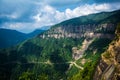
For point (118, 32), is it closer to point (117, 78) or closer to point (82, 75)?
point (117, 78)

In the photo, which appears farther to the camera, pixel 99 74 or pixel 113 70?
pixel 99 74

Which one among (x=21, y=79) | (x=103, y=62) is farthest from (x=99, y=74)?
(x=21, y=79)

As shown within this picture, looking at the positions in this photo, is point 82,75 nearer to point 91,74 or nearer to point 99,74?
point 91,74

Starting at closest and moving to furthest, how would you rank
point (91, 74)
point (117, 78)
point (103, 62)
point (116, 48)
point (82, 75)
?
point (117, 78), point (116, 48), point (103, 62), point (91, 74), point (82, 75)

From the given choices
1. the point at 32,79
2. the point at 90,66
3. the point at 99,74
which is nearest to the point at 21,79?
the point at 32,79

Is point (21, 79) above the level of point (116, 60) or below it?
below

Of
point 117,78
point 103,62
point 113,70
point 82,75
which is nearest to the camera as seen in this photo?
point 117,78

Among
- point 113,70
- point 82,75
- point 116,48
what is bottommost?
point 82,75
